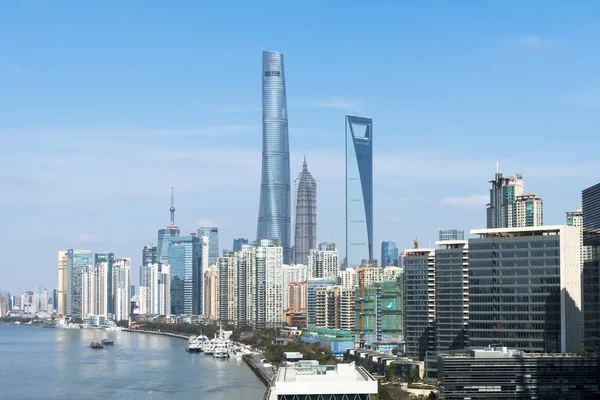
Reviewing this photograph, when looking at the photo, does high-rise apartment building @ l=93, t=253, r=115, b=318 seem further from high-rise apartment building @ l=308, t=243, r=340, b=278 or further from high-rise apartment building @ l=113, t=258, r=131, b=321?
high-rise apartment building @ l=308, t=243, r=340, b=278

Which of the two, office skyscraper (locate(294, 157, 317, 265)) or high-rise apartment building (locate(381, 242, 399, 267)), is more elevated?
office skyscraper (locate(294, 157, 317, 265))

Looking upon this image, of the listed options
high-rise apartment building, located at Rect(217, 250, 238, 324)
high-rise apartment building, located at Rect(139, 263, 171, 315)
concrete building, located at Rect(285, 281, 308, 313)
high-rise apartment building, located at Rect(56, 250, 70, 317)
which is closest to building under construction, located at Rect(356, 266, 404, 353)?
concrete building, located at Rect(285, 281, 308, 313)

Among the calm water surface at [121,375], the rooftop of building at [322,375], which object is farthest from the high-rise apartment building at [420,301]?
the rooftop of building at [322,375]

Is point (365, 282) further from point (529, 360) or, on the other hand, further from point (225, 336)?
point (529, 360)

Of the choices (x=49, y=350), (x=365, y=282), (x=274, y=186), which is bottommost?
(x=49, y=350)

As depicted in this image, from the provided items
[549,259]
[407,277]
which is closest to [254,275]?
[407,277]

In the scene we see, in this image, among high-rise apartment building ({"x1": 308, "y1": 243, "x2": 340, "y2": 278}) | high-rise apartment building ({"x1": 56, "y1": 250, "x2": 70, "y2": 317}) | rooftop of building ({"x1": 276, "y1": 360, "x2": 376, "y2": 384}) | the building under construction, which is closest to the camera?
rooftop of building ({"x1": 276, "y1": 360, "x2": 376, "y2": 384})
